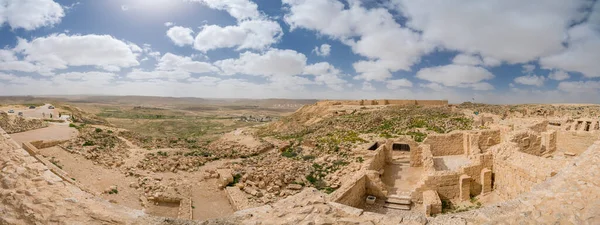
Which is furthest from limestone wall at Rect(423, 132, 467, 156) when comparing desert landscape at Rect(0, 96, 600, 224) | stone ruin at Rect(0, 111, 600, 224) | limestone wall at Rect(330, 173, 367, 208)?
limestone wall at Rect(330, 173, 367, 208)

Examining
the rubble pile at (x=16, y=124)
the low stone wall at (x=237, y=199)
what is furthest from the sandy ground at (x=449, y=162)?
the rubble pile at (x=16, y=124)

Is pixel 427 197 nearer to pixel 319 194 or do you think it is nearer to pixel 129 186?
pixel 319 194

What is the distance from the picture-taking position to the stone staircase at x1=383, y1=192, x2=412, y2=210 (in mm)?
9636

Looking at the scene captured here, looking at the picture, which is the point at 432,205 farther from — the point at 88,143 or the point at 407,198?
the point at 88,143

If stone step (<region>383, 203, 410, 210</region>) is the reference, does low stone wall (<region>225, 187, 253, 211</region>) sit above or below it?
below

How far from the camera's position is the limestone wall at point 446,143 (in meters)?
14.3

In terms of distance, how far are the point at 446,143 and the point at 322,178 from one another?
630 centimetres

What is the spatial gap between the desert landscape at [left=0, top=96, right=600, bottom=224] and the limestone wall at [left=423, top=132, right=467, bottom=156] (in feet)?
0.17

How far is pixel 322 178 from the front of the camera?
45.4 feet

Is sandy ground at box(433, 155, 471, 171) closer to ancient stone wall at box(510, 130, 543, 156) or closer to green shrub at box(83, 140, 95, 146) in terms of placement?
ancient stone wall at box(510, 130, 543, 156)

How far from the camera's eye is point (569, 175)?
4254 millimetres

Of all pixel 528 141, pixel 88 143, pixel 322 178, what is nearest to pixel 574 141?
pixel 528 141

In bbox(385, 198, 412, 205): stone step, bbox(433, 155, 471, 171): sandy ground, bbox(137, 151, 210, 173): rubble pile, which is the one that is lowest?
bbox(137, 151, 210, 173): rubble pile

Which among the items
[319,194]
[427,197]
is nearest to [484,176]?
[427,197]
